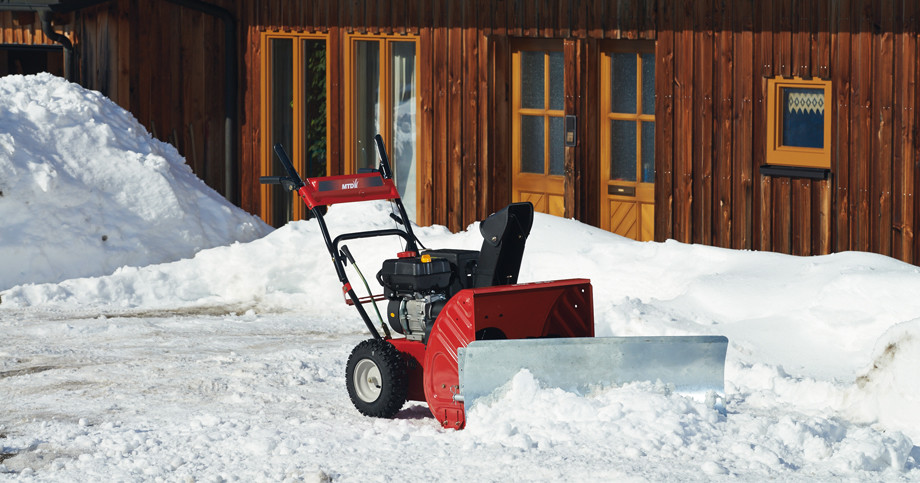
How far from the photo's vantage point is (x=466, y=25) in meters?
15.0

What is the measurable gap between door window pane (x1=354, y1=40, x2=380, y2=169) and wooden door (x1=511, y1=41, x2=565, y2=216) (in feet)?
5.47

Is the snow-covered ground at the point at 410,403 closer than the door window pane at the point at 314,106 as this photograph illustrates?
Yes

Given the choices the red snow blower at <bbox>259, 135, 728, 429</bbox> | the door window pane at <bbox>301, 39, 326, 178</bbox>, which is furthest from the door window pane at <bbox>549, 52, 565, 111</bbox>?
the red snow blower at <bbox>259, 135, 728, 429</bbox>

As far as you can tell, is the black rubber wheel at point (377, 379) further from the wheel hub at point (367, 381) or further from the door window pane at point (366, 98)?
the door window pane at point (366, 98)

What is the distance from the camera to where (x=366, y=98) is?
1594 centimetres

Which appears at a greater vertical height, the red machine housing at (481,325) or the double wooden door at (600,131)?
the double wooden door at (600,131)

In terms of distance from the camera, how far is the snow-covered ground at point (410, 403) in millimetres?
7660

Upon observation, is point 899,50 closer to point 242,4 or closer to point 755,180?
point 755,180

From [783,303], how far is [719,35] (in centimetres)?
326

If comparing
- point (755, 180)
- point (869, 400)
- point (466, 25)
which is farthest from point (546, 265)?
point (869, 400)

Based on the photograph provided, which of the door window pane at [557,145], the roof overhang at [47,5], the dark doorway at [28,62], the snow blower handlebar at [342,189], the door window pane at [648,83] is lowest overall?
the snow blower handlebar at [342,189]

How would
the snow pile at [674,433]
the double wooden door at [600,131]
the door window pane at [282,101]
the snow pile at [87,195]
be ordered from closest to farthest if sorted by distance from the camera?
the snow pile at [674,433], the snow pile at [87,195], the double wooden door at [600,131], the door window pane at [282,101]

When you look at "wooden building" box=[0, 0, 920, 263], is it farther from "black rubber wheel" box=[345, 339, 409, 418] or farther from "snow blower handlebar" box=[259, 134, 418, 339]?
"black rubber wheel" box=[345, 339, 409, 418]

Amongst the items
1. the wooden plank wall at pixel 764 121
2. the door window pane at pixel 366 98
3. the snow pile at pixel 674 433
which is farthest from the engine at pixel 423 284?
the door window pane at pixel 366 98
